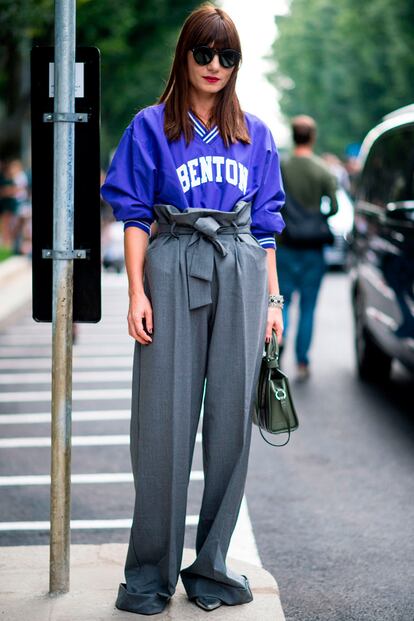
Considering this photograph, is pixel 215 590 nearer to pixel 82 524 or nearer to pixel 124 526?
pixel 124 526

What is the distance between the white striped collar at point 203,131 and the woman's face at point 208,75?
97 mm

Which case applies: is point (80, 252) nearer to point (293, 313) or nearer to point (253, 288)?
point (253, 288)

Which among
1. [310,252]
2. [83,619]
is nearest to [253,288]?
[83,619]

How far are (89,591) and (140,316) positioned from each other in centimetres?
104

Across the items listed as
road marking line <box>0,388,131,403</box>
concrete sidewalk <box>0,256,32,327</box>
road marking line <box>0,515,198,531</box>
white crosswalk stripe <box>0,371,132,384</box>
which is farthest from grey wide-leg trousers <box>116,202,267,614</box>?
concrete sidewalk <box>0,256,32,327</box>

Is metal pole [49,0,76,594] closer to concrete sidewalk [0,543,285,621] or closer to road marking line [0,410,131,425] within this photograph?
concrete sidewalk [0,543,285,621]

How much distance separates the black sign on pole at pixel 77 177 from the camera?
3.80 meters

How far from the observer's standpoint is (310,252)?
8.88m

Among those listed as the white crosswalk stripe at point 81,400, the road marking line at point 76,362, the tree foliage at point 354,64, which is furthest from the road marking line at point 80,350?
the tree foliage at point 354,64

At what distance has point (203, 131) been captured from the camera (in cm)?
381

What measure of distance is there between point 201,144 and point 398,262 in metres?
3.73

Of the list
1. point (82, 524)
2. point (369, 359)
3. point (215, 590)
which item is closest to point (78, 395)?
point (369, 359)

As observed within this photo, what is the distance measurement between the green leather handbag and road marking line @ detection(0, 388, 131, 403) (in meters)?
4.58

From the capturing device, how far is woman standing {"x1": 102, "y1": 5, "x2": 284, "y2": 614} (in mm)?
3744
